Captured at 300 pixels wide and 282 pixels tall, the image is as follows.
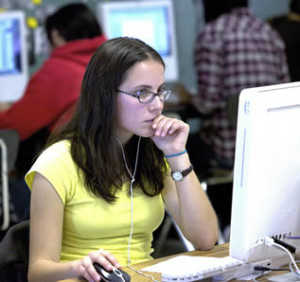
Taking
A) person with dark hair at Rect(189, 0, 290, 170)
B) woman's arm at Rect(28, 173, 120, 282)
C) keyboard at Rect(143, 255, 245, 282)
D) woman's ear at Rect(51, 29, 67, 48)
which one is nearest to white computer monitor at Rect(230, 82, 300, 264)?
keyboard at Rect(143, 255, 245, 282)

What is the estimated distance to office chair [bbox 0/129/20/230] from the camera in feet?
9.75

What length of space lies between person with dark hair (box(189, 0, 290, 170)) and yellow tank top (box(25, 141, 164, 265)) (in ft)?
6.21

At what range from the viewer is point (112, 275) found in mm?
1265

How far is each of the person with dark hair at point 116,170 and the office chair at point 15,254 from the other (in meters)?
0.09

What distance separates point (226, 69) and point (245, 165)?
241 cm

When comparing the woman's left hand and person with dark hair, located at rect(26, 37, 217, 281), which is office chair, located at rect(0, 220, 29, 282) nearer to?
person with dark hair, located at rect(26, 37, 217, 281)

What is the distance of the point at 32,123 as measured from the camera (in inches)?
127

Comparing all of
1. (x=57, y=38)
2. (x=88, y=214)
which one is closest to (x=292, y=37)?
(x=57, y=38)

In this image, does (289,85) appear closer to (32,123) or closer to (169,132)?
(169,132)

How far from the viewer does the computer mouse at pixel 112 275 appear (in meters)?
1.26

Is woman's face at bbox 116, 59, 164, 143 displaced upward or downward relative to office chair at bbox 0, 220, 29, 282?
upward

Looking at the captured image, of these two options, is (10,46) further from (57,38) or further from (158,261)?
(158,261)

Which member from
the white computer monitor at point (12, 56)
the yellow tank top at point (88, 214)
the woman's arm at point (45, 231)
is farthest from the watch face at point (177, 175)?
the white computer monitor at point (12, 56)

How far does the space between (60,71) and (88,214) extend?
65.5 inches
